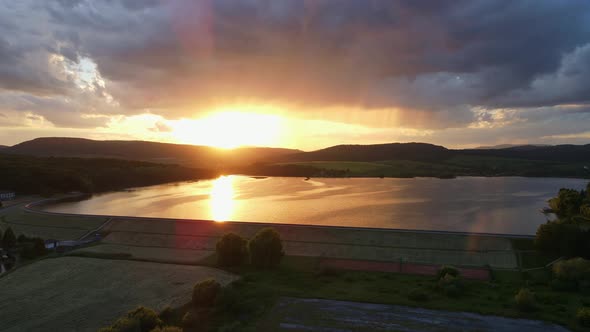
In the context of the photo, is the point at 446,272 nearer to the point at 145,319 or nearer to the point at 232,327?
the point at 232,327

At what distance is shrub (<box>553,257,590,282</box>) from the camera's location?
28.7 meters

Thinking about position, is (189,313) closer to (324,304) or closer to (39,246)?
(324,304)

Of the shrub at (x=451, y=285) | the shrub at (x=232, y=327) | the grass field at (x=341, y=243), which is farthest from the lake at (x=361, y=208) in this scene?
the shrub at (x=232, y=327)

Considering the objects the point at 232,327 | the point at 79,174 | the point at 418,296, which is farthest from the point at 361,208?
the point at 79,174

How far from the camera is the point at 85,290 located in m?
30.6

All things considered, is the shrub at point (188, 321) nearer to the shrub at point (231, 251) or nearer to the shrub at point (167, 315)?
the shrub at point (167, 315)

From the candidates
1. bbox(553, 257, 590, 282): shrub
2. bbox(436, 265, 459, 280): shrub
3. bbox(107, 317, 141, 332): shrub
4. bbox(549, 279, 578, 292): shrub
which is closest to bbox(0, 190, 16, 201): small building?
bbox(107, 317, 141, 332): shrub

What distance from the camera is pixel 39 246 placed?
41.8 metres

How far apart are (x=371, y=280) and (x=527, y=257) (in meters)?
17.1

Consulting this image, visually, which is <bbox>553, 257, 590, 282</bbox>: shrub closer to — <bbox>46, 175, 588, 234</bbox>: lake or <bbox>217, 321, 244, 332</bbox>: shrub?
<bbox>217, 321, 244, 332</bbox>: shrub

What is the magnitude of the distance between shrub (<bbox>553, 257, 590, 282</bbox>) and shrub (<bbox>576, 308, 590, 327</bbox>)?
7619 mm

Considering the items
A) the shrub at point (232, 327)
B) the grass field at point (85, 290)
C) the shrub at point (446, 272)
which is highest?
the shrub at point (446, 272)

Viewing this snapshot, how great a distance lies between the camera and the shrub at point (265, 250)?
117 feet

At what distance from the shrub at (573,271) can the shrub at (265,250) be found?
76.5 feet
